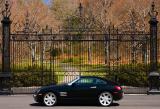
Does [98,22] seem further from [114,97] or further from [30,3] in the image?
[114,97]

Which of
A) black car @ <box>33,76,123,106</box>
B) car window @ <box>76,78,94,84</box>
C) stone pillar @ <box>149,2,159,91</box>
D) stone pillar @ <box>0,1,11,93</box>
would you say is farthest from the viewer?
stone pillar @ <box>149,2,159,91</box>

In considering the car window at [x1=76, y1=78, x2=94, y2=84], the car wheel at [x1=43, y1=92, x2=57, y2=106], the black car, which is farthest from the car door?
the car wheel at [x1=43, y1=92, x2=57, y2=106]

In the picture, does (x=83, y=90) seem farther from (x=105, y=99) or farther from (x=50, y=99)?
(x=50, y=99)

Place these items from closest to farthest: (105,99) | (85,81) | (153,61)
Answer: (105,99) → (85,81) → (153,61)

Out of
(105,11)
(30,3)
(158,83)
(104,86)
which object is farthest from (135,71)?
(30,3)

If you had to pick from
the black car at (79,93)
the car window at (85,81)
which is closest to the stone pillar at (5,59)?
the black car at (79,93)

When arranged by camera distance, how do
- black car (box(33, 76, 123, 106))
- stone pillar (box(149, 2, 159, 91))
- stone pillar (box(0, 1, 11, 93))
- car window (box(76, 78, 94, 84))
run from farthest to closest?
1. stone pillar (box(149, 2, 159, 91))
2. stone pillar (box(0, 1, 11, 93))
3. car window (box(76, 78, 94, 84))
4. black car (box(33, 76, 123, 106))

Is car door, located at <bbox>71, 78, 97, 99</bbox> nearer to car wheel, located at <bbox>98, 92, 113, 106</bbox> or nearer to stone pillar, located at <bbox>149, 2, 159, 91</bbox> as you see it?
car wheel, located at <bbox>98, 92, 113, 106</bbox>

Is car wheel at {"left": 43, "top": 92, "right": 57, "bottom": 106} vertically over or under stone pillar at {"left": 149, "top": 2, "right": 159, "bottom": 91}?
under

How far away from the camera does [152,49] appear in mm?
27094

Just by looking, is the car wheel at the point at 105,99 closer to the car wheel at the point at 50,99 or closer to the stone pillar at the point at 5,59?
the car wheel at the point at 50,99

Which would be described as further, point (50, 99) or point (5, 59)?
point (5, 59)

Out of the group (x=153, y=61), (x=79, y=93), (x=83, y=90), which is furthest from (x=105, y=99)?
(x=153, y=61)

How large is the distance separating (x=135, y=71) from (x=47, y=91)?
465 inches
